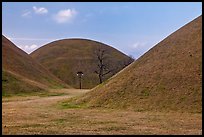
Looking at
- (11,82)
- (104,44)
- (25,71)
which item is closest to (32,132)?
(11,82)

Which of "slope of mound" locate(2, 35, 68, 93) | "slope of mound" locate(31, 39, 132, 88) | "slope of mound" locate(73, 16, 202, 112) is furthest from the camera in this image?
"slope of mound" locate(31, 39, 132, 88)

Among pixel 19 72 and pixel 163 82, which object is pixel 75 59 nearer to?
pixel 19 72

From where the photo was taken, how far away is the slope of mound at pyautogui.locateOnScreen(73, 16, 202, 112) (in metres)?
22.8

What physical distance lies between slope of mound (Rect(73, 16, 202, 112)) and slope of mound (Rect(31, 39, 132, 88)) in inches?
1818

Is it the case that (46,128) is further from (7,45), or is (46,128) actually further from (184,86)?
(7,45)

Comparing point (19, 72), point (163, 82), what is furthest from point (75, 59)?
point (163, 82)

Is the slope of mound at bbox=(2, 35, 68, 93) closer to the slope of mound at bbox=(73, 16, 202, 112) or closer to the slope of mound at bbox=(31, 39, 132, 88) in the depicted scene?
the slope of mound at bbox=(31, 39, 132, 88)

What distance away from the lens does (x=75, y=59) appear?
95938 millimetres

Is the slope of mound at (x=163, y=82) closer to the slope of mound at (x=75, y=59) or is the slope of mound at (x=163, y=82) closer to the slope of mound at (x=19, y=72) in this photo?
the slope of mound at (x=19, y=72)

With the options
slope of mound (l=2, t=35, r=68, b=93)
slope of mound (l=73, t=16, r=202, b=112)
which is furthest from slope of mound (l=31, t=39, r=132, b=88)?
slope of mound (l=73, t=16, r=202, b=112)

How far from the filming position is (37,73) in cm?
6319

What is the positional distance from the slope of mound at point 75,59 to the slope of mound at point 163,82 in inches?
1818

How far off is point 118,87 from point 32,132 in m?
15.3

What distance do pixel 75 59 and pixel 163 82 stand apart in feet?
233
